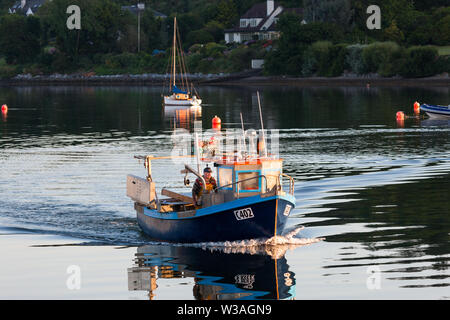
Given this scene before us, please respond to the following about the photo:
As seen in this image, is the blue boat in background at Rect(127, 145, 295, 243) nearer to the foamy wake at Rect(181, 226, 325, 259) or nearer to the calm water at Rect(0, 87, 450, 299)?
the foamy wake at Rect(181, 226, 325, 259)

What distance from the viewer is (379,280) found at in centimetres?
2873

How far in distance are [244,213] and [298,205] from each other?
1049 centimetres

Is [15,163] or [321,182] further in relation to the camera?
[15,163]

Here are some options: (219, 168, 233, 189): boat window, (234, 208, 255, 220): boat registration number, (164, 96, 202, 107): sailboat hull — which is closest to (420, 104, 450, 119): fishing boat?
(164, 96, 202, 107): sailboat hull

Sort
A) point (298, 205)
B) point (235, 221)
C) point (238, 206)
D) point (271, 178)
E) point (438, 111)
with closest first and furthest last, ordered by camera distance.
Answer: point (238, 206)
point (235, 221)
point (271, 178)
point (298, 205)
point (438, 111)

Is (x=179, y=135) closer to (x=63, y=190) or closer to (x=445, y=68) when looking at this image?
(x=63, y=190)

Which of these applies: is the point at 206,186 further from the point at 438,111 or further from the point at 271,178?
the point at 438,111

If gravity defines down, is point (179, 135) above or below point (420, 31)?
below

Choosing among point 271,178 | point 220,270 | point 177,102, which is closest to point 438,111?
point 177,102

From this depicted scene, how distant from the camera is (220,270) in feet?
101

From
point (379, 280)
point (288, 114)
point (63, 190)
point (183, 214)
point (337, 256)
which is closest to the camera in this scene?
point (379, 280)
